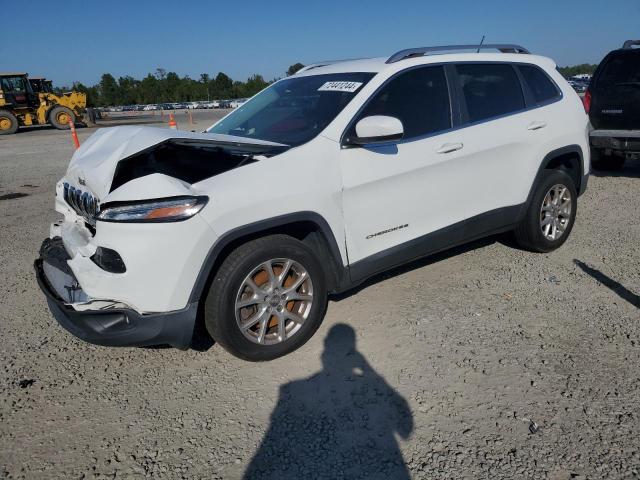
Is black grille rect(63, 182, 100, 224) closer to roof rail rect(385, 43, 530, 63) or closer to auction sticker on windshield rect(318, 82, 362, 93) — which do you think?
auction sticker on windshield rect(318, 82, 362, 93)

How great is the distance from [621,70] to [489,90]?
438 centimetres

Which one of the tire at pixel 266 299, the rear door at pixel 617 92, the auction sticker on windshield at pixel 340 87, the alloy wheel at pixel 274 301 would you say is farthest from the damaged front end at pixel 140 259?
the rear door at pixel 617 92

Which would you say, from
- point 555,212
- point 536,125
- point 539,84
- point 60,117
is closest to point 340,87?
point 536,125

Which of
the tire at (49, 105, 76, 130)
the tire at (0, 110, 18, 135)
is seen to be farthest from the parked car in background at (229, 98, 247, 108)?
the tire at (0, 110, 18, 135)

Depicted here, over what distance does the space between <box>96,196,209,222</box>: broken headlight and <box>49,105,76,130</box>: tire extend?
25.7 m

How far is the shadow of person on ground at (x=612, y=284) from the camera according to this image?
Answer: 12.5 feet

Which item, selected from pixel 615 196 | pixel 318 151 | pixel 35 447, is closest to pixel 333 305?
pixel 318 151

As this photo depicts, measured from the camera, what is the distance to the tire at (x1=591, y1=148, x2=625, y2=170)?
839 cm

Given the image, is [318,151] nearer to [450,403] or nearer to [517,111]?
[450,403]

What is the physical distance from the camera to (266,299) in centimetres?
305

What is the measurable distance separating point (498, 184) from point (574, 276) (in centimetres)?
107

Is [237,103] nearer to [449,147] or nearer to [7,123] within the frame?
[7,123]

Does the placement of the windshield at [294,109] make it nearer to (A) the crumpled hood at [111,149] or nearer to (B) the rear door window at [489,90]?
(A) the crumpled hood at [111,149]

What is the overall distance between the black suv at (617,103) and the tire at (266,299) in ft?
19.6
